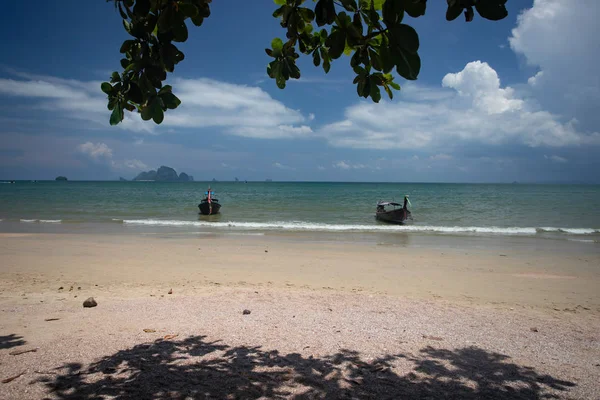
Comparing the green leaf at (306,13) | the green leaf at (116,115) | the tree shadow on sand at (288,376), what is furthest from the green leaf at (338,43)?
the tree shadow on sand at (288,376)

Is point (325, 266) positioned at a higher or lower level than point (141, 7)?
lower

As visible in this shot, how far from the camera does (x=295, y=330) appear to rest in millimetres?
4680

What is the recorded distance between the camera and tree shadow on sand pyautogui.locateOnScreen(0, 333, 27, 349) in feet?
12.9

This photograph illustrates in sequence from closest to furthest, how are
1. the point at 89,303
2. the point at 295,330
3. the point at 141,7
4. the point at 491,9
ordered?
the point at 491,9 → the point at 141,7 → the point at 295,330 → the point at 89,303

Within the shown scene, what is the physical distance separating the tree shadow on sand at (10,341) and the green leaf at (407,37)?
4936 millimetres

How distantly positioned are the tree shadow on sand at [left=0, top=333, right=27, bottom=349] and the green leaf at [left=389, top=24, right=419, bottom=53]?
4.94 meters

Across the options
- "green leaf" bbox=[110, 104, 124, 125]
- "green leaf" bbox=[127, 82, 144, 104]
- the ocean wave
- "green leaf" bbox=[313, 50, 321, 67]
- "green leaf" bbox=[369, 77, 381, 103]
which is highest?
"green leaf" bbox=[313, 50, 321, 67]

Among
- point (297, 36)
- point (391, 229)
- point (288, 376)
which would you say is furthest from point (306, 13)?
point (391, 229)

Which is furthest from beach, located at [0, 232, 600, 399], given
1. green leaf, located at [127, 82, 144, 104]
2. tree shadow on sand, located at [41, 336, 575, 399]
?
green leaf, located at [127, 82, 144, 104]

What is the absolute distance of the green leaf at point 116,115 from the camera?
2.25 m

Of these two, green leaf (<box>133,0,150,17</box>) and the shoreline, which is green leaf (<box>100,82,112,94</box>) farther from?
the shoreline

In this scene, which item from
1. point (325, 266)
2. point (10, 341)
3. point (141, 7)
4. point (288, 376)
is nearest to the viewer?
point (141, 7)

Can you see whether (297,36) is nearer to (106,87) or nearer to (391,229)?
(106,87)

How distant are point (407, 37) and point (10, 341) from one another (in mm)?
5159
